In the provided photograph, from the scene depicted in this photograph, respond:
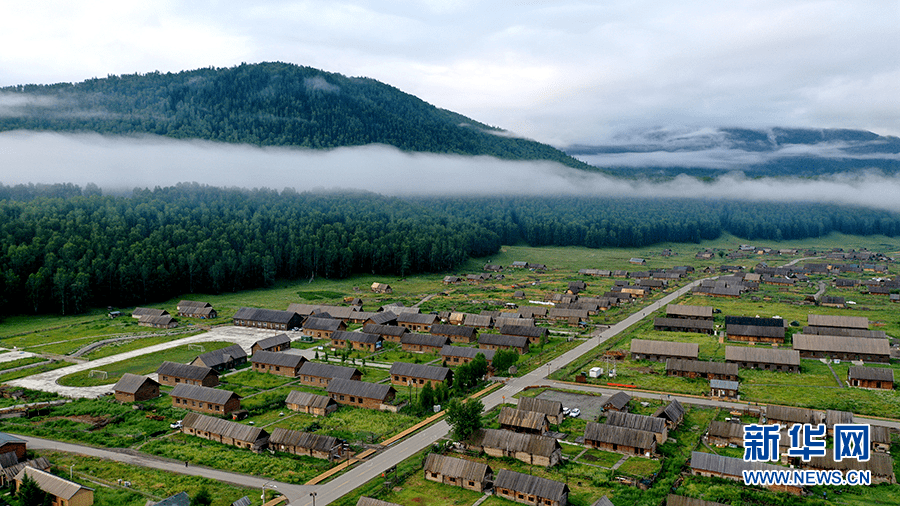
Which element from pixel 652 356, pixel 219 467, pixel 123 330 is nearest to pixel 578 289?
pixel 652 356

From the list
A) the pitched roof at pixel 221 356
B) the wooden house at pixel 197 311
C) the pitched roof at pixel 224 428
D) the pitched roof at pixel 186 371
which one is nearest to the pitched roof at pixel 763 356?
the pitched roof at pixel 224 428

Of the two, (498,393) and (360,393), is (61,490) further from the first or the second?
(498,393)

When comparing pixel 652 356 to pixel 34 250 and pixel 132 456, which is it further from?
pixel 34 250

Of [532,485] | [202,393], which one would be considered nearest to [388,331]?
[202,393]

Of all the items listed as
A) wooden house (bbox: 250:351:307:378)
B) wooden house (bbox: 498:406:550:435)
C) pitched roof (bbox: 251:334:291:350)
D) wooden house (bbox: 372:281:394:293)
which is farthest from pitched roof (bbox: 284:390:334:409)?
wooden house (bbox: 372:281:394:293)

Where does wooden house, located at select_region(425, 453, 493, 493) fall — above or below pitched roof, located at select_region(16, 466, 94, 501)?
below

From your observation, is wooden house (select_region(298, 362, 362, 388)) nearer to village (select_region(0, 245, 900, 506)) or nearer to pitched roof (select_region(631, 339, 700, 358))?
village (select_region(0, 245, 900, 506))

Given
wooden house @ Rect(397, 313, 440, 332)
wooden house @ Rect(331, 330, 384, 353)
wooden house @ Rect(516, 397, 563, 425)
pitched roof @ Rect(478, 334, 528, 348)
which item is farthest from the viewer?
wooden house @ Rect(397, 313, 440, 332)
